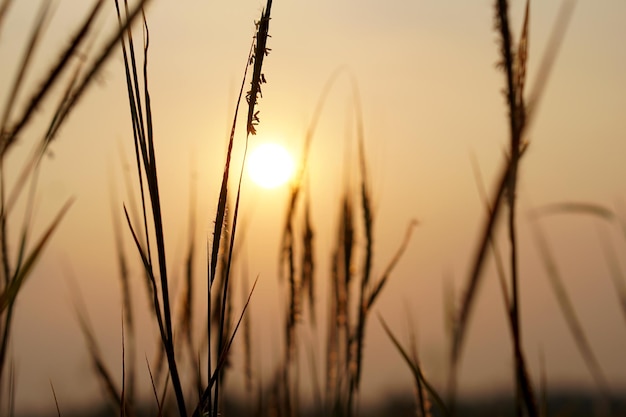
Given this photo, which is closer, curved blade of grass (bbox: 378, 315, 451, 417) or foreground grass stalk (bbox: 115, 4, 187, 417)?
foreground grass stalk (bbox: 115, 4, 187, 417)

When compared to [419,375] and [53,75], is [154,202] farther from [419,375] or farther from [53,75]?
[419,375]

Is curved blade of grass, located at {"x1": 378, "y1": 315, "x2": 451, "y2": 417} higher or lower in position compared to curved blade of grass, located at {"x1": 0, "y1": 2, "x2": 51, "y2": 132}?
lower

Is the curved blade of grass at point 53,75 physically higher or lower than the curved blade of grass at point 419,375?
higher

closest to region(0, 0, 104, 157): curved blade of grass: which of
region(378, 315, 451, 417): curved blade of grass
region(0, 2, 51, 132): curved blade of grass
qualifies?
region(0, 2, 51, 132): curved blade of grass

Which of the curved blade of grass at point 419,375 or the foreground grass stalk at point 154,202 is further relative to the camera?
the curved blade of grass at point 419,375

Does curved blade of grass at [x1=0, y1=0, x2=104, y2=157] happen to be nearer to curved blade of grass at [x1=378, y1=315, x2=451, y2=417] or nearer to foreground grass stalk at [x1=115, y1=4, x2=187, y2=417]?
foreground grass stalk at [x1=115, y1=4, x2=187, y2=417]

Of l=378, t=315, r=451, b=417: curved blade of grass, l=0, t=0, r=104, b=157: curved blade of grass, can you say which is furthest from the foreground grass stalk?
l=378, t=315, r=451, b=417: curved blade of grass

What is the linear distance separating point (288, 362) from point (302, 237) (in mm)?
272

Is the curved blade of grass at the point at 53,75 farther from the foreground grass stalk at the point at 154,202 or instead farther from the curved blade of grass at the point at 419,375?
the curved blade of grass at the point at 419,375

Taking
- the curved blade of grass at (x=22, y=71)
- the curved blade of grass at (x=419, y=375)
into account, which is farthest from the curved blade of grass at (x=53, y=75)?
the curved blade of grass at (x=419, y=375)

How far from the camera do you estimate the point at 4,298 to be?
2.40ft

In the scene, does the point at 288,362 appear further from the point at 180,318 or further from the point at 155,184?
the point at 155,184

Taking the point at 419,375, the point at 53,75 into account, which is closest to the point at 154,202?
the point at 53,75

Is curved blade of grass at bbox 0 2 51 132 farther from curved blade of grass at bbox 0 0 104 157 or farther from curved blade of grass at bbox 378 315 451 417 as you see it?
curved blade of grass at bbox 378 315 451 417
